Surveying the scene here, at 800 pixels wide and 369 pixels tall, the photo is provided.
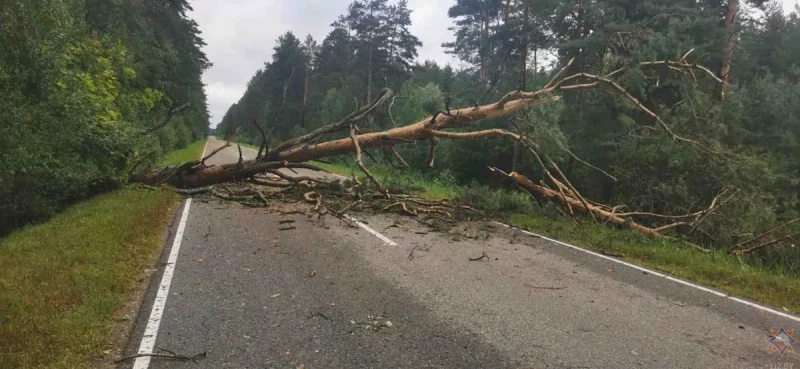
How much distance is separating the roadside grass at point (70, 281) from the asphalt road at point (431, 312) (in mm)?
364

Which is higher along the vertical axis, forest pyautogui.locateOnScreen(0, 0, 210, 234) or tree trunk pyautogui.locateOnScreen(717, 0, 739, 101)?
tree trunk pyautogui.locateOnScreen(717, 0, 739, 101)

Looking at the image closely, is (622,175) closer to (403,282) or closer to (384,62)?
(403,282)

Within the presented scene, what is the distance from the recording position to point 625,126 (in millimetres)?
15953

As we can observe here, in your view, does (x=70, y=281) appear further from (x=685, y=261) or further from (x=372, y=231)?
(x=685, y=261)

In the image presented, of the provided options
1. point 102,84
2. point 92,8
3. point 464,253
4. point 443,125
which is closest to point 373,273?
point 464,253

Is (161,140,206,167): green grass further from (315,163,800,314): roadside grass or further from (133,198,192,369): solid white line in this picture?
(133,198,192,369): solid white line

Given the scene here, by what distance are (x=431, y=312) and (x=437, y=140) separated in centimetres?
771

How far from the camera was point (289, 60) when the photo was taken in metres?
51.6

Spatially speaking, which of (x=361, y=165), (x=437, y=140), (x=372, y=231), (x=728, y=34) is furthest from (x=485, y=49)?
(x=372, y=231)

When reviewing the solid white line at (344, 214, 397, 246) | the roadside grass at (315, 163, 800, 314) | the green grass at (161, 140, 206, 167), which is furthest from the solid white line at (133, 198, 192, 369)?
the green grass at (161, 140, 206, 167)

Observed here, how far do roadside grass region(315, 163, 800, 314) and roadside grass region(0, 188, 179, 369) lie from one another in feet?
20.2

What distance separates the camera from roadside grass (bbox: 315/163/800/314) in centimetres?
609

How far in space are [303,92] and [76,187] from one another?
46469mm

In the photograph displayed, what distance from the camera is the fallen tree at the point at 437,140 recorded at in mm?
10555
